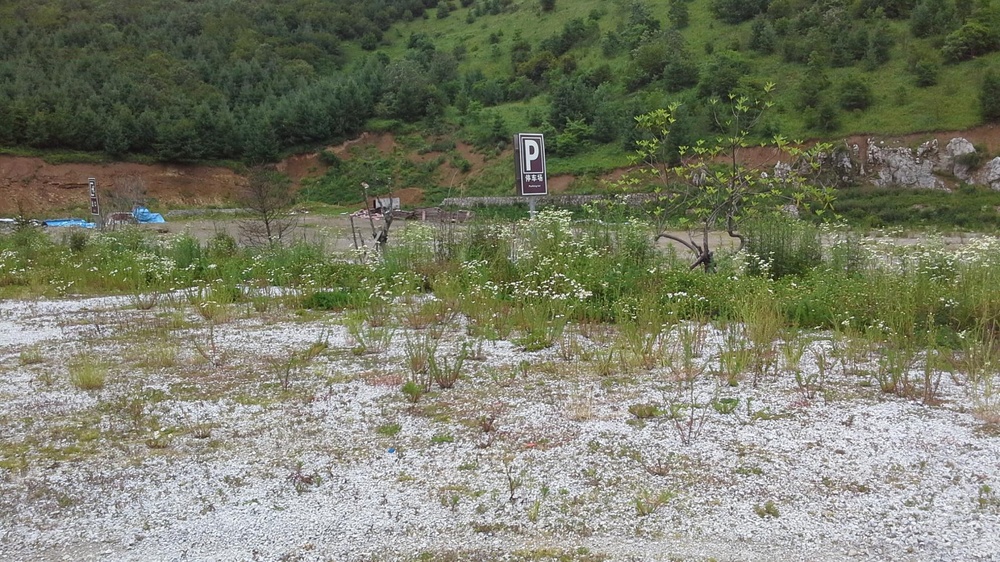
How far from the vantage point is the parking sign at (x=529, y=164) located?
37.0 feet

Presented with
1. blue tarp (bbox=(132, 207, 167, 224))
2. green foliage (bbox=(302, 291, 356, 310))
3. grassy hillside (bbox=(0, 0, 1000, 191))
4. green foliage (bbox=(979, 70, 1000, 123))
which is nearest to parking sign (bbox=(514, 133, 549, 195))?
green foliage (bbox=(302, 291, 356, 310))

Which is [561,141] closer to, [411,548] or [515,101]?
[515,101]

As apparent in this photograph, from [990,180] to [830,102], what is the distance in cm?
988

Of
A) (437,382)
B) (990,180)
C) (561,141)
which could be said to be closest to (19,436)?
(437,382)

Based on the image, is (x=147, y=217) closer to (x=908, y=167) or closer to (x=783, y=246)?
(x=783, y=246)

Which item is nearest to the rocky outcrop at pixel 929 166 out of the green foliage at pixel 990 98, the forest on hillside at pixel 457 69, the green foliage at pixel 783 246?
the green foliage at pixel 990 98

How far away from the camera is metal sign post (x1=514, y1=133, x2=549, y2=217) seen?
11.3 metres

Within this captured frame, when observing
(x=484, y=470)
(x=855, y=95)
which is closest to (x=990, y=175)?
(x=855, y=95)

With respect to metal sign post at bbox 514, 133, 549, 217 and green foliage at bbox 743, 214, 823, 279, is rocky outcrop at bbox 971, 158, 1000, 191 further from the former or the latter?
metal sign post at bbox 514, 133, 549, 217

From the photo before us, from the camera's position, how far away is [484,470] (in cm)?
370

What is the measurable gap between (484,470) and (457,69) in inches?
2657

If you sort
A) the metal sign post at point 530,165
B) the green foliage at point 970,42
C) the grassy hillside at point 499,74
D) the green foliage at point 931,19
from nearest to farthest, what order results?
the metal sign post at point 530,165 < the green foliage at point 970,42 < the grassy hillside at point 499,74 < the green foliage at point 931,19

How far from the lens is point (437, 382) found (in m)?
5.24

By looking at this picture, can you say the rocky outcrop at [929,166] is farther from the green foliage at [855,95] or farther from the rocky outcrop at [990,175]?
the green foliage at [855,95]
